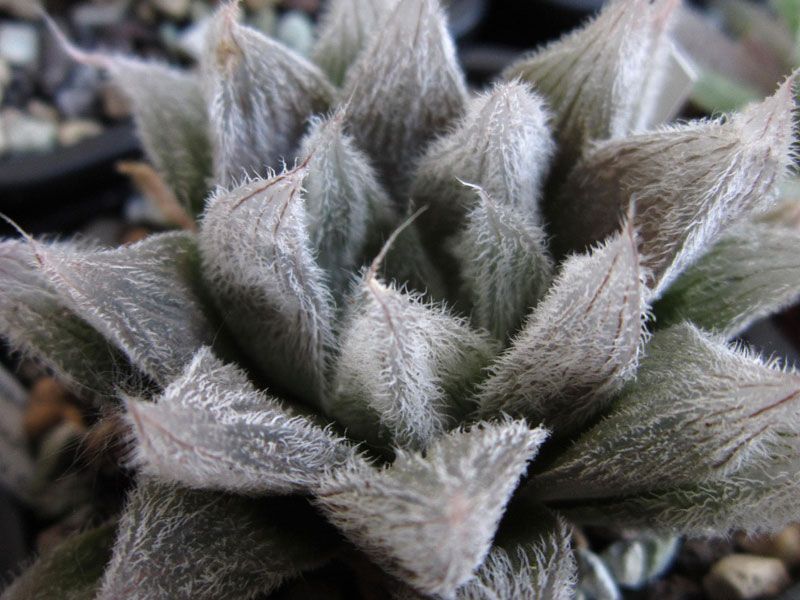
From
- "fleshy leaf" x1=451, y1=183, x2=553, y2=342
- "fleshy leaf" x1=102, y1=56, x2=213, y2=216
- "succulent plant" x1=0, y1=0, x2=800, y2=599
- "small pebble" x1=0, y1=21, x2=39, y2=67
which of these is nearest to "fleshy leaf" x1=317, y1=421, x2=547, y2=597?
"succulent plant" x1=0, y1=0, x2=800, y2=599

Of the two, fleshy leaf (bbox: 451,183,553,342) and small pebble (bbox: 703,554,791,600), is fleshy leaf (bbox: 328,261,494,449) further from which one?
small pebble (bbox: 703,554,791,600)

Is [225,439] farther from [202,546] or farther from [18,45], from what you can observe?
[18,45]

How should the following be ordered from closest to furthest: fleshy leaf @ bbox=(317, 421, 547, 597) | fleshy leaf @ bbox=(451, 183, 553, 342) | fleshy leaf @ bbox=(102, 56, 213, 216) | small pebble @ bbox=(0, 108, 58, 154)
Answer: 1. fleshy leaf @ bbox=(317, 421, 547, 597)
2. fleshy leaf @ bbox=(451, 183, 553, 342)
3. fleshy leaf @ bbox=(102, 56, 213, 216)
4. small pebble @ bbox=(0, 108, 58, 154)

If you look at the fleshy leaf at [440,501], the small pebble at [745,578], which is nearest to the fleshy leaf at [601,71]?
the fleshy leaf at [440,501]

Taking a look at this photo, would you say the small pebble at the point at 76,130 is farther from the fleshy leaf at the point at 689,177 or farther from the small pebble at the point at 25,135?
the fleshy leaf at the point at 689,177

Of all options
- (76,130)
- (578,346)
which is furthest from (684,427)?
(76,130)

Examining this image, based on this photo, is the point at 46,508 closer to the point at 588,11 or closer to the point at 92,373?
the point at 92,373

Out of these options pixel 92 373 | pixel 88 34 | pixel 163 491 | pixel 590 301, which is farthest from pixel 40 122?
pixel 590 301
